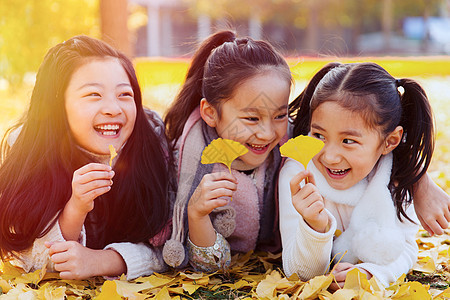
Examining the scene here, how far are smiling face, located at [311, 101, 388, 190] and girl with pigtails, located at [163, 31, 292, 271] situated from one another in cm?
19

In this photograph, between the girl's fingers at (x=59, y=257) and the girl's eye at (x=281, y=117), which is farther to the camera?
the girl's eye at (x=281, y=117)

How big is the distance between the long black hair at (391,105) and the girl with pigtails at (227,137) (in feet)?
0.63

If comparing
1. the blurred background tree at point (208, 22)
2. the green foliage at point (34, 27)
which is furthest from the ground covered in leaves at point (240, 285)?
the blurred background tree at point (208, 22)

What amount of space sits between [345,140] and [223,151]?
0.48m

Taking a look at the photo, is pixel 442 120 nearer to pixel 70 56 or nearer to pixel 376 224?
pixel 376 224

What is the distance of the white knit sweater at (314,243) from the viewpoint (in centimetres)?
196

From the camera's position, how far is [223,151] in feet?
6.89

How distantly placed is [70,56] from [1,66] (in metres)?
7.58

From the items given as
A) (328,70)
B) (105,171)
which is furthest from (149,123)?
(328,70)

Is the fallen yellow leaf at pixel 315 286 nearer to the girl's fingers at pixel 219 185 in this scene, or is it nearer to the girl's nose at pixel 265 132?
the girl's fingers at pixel 219 185

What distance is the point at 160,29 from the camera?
29031mm

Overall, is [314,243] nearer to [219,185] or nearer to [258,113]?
[219,185]

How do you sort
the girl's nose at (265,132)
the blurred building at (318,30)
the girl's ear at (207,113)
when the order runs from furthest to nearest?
the blurred building at (318,30) → the girl's ear at (207,113) → the girl's nose at (265,132)

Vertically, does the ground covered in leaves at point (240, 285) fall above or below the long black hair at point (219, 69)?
below
